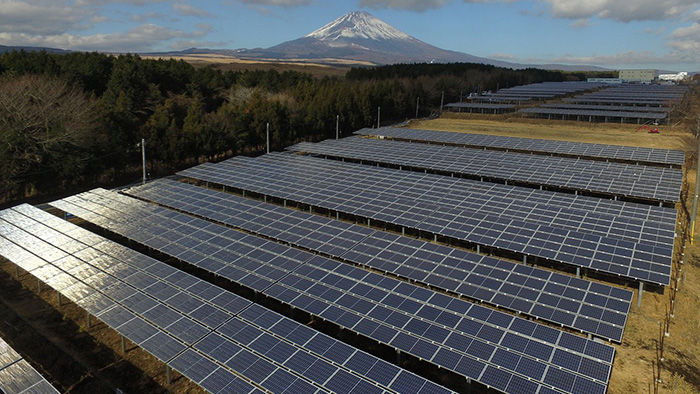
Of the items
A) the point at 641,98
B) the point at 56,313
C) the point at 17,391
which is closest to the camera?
the point at 17,391

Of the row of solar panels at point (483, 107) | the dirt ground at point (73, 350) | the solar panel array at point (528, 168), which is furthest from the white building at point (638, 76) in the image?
the dirt ground at point (73, 350)

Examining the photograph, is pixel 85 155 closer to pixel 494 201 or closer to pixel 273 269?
pixel 273 269

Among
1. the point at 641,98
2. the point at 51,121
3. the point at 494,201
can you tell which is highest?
the point at 641,98

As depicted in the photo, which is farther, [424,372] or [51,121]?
[51,121]

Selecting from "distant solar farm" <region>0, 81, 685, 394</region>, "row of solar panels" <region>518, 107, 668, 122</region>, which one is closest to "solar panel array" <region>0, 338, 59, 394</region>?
"distant solar farm" <region>0, 81, 685, 394</region>

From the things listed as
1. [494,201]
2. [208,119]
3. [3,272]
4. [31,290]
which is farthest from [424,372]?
[208,119]

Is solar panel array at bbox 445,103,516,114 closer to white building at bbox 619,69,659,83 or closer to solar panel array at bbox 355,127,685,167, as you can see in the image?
solar panel array at bbox 355,127,685,167

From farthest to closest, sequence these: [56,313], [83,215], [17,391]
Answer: [83,215], [56,313], [17,391]

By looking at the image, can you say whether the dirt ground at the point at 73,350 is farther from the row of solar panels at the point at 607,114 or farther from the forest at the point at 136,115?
the row of solar panels at the point at 607,114
